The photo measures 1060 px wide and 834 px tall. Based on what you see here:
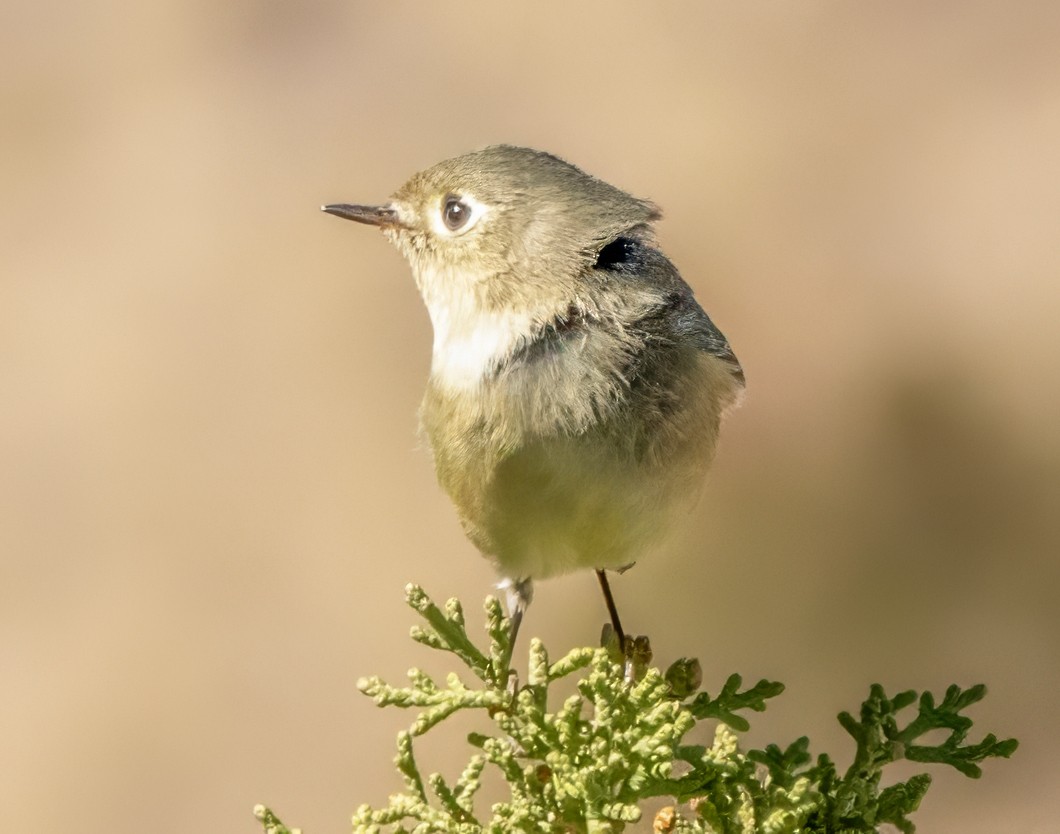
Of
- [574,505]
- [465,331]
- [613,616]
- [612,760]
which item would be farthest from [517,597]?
[612,760]

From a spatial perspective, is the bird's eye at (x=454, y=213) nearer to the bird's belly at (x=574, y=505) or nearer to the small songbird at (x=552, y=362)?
the small songbird at (x=552, y=362)

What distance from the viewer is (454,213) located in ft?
6.84

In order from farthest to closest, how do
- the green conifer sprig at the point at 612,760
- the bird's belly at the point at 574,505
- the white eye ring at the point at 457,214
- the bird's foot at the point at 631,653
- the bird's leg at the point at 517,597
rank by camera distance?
1. the bird's leg at the point at 517,597
2. the bird's foot at the point at 631,653
3. the white eye ring at the point at 457,214
4. the bird's belly at the point at 574,505
5. the green conifer sprig at the point at 612,760

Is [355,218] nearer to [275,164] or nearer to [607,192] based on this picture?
[607,192]

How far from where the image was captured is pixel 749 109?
17.8 ft

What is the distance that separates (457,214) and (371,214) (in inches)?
7.2

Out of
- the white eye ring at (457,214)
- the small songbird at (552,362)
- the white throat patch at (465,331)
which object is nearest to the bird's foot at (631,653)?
the small songbird at (552,362)

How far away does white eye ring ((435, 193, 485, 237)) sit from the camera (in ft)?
6.75

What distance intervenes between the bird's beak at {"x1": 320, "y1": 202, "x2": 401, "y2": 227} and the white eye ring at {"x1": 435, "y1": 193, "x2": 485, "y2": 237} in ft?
0.31

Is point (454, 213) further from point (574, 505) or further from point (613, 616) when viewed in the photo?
point (613, 616)

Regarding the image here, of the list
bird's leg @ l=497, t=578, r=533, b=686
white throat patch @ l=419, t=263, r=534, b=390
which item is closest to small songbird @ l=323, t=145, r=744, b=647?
white throat patch @ l=419, t=263, r=534, b=390

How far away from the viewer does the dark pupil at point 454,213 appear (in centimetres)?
208

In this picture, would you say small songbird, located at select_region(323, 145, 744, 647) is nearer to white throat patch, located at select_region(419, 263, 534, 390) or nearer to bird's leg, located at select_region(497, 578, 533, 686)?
white throat patch, located at select_region(419, 263, 534, 390)

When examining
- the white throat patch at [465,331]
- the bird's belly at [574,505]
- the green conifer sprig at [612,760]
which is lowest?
the green conifer sprig at [612,760]
